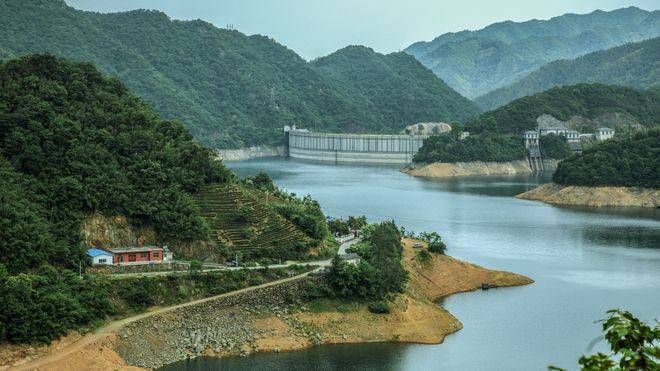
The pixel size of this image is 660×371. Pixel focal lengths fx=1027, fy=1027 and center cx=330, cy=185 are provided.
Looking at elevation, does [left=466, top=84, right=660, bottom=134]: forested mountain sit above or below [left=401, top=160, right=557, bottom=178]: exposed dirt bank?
above

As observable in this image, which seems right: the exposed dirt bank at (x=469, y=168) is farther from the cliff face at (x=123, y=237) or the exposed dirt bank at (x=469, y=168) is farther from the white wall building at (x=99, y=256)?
the white wall building at (x=99, y=256)

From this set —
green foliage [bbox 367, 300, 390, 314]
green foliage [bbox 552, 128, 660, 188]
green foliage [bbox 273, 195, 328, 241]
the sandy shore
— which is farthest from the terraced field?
green foliage [bbox 552, 128, 660, 188]

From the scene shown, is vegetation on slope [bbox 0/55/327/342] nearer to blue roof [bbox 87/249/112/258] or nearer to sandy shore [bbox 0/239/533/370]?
blue roof [bbox 87/249/112/258]

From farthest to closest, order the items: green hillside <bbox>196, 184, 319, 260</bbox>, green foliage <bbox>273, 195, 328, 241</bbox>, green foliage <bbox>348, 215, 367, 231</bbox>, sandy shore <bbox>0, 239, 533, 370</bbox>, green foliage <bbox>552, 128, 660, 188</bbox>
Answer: green foliage <bbox>552, 128, 660, 188</bbox>
green foliage <bbox>348, 215, 367, 231</bbox>
green foliage <bbox>273, 195, 328, 241</bbox>
green hillside <bbox>196, 184, 319, 260</bbox>
sandy shore <bbox>0, 239, 533, 370</bbox>

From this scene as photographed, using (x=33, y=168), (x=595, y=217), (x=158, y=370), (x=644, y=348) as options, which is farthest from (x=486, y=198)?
(x=644, y=348)

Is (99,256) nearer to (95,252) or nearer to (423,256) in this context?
(95,252)

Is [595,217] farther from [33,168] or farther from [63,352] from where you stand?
[63,352]

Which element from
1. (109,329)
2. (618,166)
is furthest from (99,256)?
(618,166)
